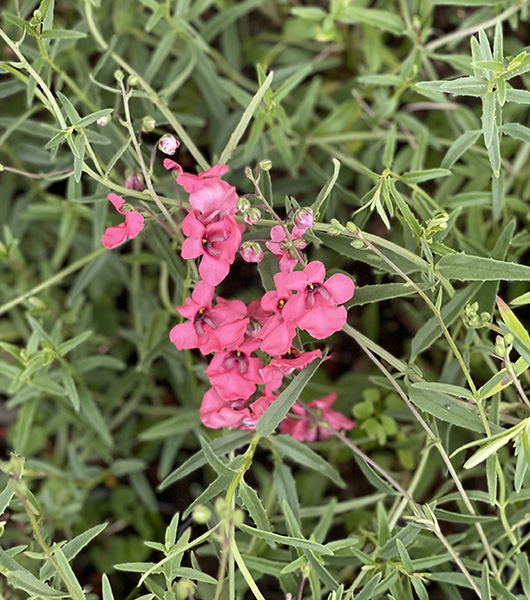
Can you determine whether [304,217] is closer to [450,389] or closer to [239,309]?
[239,309]

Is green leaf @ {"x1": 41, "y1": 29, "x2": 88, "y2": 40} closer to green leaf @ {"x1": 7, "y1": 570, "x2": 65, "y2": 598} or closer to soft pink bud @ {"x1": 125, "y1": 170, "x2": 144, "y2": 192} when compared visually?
soft pink bud @ {"x1": 125, "y1": 170, "x2": 144, "y2": 192}

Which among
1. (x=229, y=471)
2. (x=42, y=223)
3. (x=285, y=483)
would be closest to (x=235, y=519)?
(x=229, y=471)

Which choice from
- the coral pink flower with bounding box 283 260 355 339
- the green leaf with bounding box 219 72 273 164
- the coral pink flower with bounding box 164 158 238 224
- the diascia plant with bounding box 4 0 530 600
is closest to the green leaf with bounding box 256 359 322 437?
the diascia plant with bounding box 4 0 530 600

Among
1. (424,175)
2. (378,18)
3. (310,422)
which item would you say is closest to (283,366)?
(310,422)

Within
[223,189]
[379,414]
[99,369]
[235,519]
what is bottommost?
[99,369]

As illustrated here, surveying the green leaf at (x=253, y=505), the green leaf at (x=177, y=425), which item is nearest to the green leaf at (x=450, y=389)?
the green leaf at (x=253, y=505)

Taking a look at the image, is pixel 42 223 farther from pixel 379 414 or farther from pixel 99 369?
pixel 379 414
